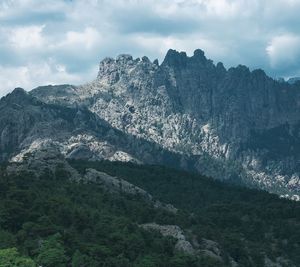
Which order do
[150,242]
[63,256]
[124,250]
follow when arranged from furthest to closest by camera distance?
[150,242]
[124,250]
[63,256]

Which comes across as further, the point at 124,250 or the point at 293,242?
the point at 293,242

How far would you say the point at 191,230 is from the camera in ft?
518

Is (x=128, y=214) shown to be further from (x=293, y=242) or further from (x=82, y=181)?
(x=293, y=242)

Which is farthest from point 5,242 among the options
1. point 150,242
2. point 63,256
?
point 150,242

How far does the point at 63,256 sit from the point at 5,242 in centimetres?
934

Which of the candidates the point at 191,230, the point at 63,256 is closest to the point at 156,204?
the point at 191,230

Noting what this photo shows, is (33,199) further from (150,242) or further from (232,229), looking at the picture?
(232,229)

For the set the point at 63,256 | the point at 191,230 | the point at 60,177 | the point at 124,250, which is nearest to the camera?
the point at 63,256

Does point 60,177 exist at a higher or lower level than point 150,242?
higher

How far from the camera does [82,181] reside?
18662cm

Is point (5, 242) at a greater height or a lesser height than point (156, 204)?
lesser

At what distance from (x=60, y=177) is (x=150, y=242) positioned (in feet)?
188

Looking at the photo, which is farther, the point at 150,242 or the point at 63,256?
the point at 150,242

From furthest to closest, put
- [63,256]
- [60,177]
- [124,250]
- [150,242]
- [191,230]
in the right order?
[60,177]
[191,230]
[150,242]
[124,250]
[63,256]
